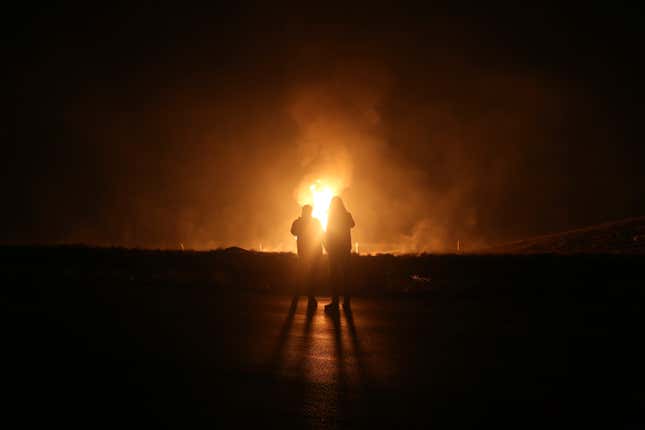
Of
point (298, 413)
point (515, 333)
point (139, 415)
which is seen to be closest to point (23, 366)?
point (139, 415)

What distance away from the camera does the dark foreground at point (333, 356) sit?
461 centimetres

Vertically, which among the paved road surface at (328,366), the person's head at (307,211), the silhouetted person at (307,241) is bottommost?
the paved road surface at (328,366)

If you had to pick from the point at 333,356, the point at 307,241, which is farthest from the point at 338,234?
the point at 333,356

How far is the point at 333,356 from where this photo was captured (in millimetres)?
6629

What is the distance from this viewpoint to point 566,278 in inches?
522

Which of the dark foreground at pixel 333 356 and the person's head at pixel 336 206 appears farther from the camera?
the person's head at pixel 336 206

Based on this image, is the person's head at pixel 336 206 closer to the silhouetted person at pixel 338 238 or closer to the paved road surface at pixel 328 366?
the silhouetted person at pixel 338 238

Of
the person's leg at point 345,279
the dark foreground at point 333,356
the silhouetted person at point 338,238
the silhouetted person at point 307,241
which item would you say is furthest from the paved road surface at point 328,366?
the silhouetted person at point 307,241

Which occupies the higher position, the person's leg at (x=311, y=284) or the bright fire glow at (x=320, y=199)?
the bright fire glow at (x=320, y=199)

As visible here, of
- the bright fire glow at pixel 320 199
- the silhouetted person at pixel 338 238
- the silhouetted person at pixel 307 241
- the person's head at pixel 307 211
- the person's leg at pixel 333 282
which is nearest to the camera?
the person's leg at pixel 333 282

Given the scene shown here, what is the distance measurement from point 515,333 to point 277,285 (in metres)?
7.80

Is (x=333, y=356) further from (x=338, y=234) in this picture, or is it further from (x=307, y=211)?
(x=307, y=211)

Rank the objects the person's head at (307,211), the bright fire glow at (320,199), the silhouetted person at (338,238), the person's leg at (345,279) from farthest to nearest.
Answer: the bright fire glow at (320,199), the person's head at (307,211), the silhouetted person at (338,238), the person's leg at (345,279)

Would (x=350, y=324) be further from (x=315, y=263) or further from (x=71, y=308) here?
(x=71, y=308)
